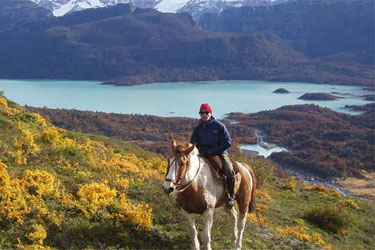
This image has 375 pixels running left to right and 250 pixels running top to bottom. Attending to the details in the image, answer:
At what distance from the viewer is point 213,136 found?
28.1 feet

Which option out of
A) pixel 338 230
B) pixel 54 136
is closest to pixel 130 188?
pixel 54 136

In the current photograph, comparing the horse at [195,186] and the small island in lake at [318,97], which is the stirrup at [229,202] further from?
the small island in lake at [318,97]

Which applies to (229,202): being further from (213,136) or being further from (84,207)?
(84,207)

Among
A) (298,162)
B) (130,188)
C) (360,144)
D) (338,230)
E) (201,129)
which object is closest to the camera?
(201,129)

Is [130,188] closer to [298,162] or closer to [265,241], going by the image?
[265,241]

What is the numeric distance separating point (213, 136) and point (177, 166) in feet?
4.55

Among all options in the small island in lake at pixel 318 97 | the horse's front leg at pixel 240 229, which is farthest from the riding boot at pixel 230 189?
the small island in lake at pixel 318 97

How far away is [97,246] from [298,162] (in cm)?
6538

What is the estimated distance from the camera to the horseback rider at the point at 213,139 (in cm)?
852

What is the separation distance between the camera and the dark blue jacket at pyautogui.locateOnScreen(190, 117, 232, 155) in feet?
28.0

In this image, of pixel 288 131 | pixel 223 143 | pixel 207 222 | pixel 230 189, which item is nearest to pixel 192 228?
pixel 207 222

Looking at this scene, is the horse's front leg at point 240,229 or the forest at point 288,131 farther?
the forest at point 288,131

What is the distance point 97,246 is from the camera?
835 centimetres

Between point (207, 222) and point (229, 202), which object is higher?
point (229, 202)
